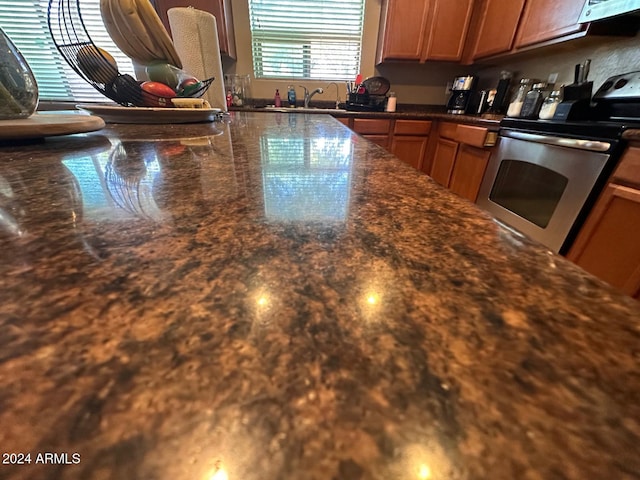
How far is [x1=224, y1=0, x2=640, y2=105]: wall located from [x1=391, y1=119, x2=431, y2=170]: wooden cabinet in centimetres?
64

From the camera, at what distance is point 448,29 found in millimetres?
2334

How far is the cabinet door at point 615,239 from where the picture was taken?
0.98m

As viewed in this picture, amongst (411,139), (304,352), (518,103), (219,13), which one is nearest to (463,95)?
(411,139)

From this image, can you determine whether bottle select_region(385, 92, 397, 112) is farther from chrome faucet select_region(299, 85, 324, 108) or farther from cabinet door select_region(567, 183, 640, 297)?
cabinet door select_region(567, 183, 640, 297)

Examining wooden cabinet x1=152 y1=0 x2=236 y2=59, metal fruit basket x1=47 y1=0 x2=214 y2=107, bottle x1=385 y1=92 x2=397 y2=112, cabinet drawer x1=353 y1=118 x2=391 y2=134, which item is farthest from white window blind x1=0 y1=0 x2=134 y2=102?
bottle x1=385 y1=92 x2=397 y2=112

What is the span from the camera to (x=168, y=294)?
0.16 metres

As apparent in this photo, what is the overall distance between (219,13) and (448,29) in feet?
6.26

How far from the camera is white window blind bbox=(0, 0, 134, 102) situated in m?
2.30

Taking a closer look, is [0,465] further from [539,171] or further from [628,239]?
[539,171]

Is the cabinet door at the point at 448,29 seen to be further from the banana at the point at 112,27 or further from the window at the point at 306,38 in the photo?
the banana at the point at 112,27

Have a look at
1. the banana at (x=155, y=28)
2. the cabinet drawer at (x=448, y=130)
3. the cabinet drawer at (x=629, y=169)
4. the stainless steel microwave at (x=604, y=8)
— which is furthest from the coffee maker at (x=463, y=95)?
the banana at (x=155, y=28)

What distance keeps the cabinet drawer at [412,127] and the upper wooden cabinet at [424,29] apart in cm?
56

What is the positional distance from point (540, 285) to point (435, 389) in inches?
4.7

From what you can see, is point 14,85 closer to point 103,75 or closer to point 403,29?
point 103,75
